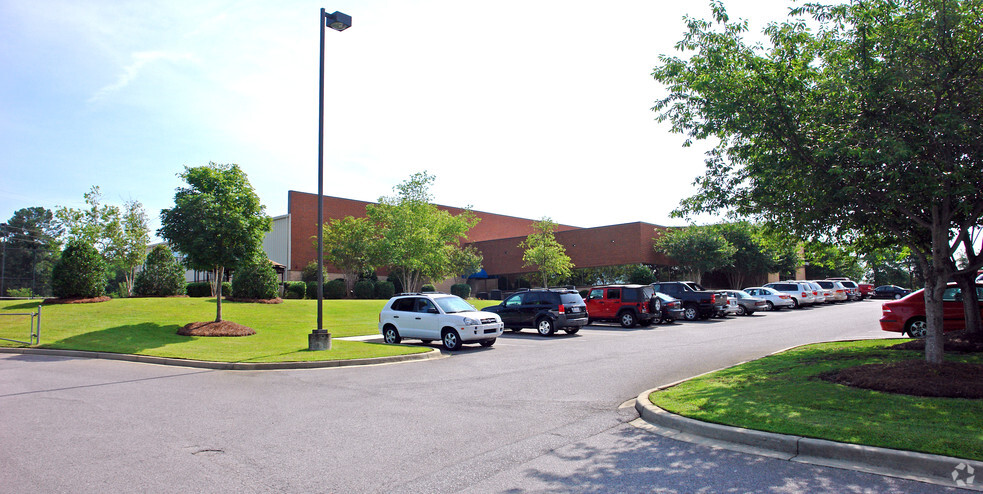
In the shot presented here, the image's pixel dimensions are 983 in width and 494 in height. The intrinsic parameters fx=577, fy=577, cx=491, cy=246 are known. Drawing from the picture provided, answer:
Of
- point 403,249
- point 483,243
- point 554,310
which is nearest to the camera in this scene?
point 554,310

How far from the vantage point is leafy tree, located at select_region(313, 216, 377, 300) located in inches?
1668

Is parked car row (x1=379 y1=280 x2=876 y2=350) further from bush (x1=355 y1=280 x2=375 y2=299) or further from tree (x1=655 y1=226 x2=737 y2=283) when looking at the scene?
bush (x1=355 y1=280 x2=375 y2=299)

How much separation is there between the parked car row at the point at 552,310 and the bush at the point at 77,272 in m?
14.9

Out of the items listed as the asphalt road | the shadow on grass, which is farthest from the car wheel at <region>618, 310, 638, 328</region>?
the shadow on grass

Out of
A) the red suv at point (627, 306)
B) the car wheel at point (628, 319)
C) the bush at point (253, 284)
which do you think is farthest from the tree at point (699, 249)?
the bush at point (253, 284)

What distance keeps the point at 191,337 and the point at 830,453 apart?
18.5 metres

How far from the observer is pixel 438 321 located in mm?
16438

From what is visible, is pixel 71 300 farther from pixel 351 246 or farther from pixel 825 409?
pixel 825 409

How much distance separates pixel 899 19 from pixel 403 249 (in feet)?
115

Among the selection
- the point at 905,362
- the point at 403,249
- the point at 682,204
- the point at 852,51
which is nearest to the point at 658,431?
the point at 905,362

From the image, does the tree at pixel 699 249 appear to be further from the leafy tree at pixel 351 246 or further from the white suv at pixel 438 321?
the white suv at pixel 438 321

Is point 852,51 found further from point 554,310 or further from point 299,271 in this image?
point 299,271

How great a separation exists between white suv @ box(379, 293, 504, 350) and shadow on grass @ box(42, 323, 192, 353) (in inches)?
259

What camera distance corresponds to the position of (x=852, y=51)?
29.5 feet
